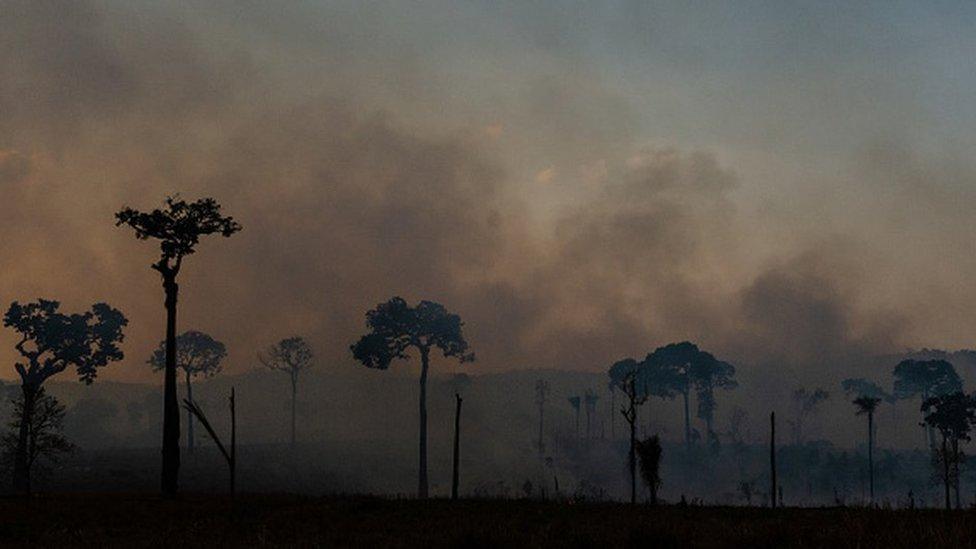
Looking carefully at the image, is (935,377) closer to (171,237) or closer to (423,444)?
(423,444)

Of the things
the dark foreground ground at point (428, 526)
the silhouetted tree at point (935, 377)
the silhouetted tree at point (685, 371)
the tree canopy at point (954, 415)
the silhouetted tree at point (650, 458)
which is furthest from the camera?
the silhouetted tree at point (685, 371)

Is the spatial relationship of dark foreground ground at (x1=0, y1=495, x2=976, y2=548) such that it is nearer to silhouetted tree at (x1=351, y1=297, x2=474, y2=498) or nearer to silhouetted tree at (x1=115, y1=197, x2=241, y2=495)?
silhouetted tree at (x1=115, y1=197, x2=241, y2=495)

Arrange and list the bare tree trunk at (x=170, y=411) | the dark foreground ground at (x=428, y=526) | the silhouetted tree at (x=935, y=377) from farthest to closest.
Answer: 1. the silhouetted tree at (x=935, y=377)
2. the bare tree trunk at (x=170, y=411)
3. the dark foreground ground at (x=428, y=526)

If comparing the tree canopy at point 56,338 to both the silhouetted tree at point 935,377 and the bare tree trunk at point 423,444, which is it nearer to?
the bare tree trunk at point 423,444

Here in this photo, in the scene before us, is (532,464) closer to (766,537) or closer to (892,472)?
(892,472)

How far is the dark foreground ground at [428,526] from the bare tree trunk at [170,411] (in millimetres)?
6749

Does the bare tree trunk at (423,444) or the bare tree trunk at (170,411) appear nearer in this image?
the bare tree trunk at (170,411)

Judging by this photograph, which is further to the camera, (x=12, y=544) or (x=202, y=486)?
(x=202, y=486)

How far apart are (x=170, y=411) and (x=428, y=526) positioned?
89.8ft

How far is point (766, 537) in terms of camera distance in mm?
13578

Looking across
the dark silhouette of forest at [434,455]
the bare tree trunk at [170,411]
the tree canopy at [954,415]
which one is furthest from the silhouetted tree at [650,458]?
the tree canopy at [954,415]

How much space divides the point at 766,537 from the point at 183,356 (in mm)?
118844

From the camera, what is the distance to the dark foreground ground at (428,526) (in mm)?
13671

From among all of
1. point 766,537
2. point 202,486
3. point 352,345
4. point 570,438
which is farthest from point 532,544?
point 570,438
